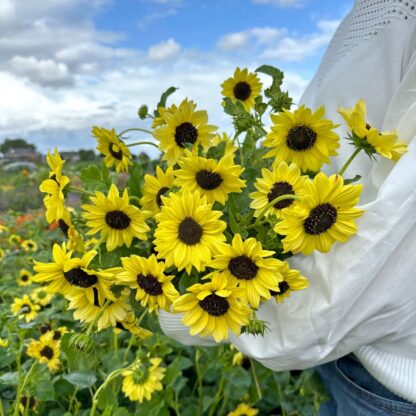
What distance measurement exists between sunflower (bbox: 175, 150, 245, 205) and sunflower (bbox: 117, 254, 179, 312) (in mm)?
85

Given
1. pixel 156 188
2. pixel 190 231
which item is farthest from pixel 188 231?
pixel 156 188

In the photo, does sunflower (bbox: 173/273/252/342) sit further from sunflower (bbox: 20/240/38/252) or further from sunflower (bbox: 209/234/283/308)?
sunflower (bbox: 20/240/38/252)

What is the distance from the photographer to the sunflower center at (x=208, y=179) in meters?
0.57

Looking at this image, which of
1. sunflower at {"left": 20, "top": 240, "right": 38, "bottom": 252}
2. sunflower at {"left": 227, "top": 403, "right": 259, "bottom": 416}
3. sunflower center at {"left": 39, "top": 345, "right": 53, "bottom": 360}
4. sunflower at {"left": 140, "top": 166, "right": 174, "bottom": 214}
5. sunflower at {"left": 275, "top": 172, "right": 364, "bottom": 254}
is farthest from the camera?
sunflower at {"left": 20, "top": 240, "right": 38, "bottom": 252}

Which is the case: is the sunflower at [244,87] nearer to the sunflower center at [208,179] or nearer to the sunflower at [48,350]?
the sunflower center at [208,179]

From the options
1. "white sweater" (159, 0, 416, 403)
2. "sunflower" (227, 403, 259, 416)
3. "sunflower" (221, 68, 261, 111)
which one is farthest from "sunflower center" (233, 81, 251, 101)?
"sunflower" (227, 403, 259, 416)

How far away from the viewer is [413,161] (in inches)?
22.9

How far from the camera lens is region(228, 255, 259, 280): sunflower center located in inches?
21.2

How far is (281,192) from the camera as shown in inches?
22.5

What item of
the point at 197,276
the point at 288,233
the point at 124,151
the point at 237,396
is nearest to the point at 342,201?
the point at 288,233

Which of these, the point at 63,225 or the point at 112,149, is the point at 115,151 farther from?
the point at 63,225

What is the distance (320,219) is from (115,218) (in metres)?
0.21

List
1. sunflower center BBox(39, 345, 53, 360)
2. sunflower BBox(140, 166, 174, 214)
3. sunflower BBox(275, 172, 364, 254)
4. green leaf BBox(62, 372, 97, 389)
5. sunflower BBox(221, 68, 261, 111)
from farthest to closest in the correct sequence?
sunflower center BBox(39, 345, 53, 360) → green leaf BBox(62, 372, 97, 389) → sunflower BBox(221, 68, 261, 111) → sunflower BBox(140, 166, 174, 214) → sunflower BBox(275, 172, 364, 254)

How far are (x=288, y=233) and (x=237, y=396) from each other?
2.81 ft
